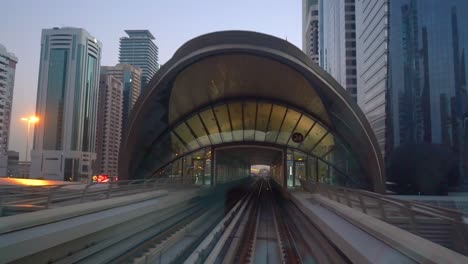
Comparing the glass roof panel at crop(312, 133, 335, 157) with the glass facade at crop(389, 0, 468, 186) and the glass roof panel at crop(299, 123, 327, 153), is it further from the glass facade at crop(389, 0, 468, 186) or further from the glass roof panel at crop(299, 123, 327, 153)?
the glass facade at crop(389, 0, 468, 186)

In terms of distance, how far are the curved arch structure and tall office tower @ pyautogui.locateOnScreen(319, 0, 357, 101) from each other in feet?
244

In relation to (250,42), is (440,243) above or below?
below

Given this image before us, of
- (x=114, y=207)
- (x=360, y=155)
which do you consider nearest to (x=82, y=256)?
(x=114, y=207)

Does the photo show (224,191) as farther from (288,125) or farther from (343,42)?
(343,42)

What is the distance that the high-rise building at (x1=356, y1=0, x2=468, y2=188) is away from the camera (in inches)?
2618

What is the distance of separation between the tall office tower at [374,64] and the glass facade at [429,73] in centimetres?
225

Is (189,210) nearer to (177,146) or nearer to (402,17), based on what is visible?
(177,146)

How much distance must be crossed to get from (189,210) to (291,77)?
9.98 metres

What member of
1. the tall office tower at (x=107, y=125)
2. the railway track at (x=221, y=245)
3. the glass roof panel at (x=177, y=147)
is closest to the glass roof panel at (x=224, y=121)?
the glass roof panel at (x=177, y=147)

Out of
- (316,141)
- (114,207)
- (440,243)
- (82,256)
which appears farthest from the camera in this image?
(316,141)

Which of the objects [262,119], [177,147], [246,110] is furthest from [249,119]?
[177,147]

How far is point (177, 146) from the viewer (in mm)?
30328

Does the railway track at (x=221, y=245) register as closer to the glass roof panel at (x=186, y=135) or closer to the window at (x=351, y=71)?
the glass roof panel at (x=186, y=135)

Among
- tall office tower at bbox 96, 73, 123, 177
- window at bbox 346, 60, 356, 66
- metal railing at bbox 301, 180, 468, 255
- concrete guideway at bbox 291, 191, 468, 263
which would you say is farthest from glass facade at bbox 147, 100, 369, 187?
tall office tower at bbox 96, 73, 123, 177
